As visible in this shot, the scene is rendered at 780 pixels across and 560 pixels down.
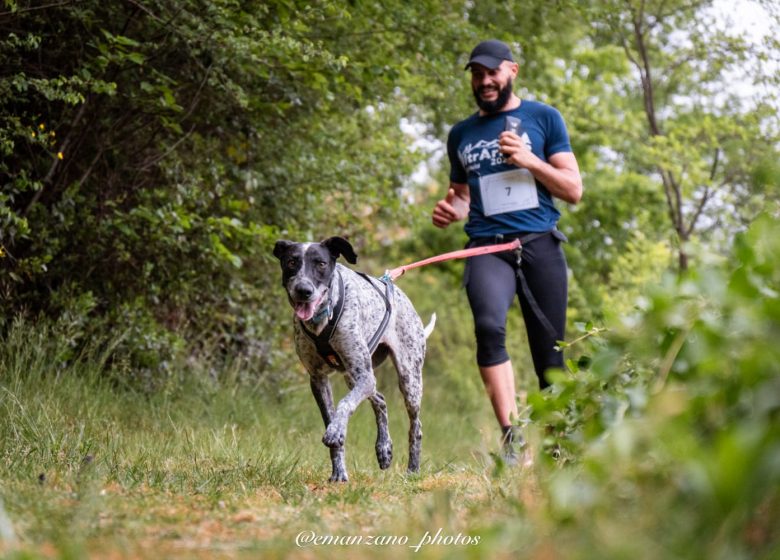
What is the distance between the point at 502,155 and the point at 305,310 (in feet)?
4.81

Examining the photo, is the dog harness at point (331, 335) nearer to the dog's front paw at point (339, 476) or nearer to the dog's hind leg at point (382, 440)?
the dog's hind leg at point (382, 440)

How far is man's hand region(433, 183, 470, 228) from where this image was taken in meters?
5.12

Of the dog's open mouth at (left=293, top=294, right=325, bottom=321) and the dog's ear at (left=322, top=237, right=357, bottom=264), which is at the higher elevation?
the dog's ear at (left=322, top=237, right=357, bottom=264)

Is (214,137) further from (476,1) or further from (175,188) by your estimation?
(476,1)

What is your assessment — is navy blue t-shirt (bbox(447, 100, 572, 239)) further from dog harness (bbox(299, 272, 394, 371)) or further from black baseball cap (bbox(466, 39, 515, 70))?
dog harness (bbox(299, 272, 394, 371))

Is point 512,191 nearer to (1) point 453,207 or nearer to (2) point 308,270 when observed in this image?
(1) point 453,207

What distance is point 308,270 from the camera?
13.8 ft

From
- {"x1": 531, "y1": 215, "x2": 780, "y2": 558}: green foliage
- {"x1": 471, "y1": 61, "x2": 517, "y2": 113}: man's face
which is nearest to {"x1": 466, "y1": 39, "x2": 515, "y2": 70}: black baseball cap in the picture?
{"x1": 471, "y1": 61, "x2": 517, "y2": 113}: man's face

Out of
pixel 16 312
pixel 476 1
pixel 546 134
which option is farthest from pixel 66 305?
pixel 476 1

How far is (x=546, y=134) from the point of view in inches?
193

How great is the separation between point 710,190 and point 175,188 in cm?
801

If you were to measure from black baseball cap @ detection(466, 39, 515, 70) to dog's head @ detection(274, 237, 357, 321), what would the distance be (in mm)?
1305

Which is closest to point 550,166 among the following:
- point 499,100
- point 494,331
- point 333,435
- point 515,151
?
point 515,151

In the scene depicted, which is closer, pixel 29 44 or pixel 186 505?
pixel 186 505
